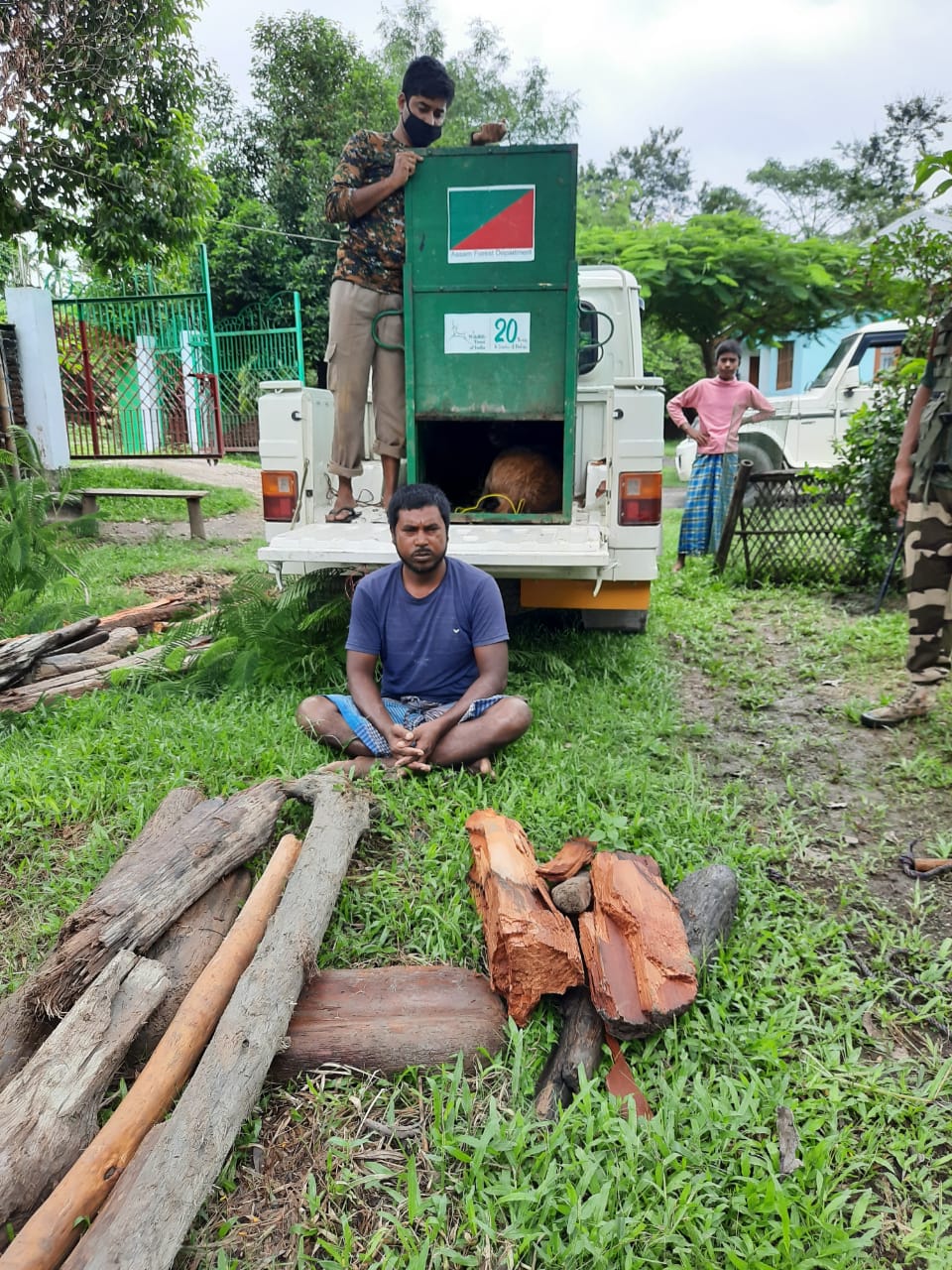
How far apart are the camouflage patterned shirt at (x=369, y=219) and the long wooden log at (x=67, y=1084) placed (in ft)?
11.7

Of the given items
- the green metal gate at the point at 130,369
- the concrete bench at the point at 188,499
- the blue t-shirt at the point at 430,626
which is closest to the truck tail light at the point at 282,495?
the blue t-shirt at the point at 430,626

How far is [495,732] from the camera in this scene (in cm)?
332

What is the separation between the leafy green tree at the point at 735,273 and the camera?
14.0 m

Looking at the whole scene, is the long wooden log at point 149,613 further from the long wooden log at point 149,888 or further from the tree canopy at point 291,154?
the tree canopy at point 291,154

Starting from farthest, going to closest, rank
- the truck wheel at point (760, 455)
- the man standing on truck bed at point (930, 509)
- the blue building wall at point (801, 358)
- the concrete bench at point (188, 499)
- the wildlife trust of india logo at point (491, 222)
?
the blue building wall at point (801, 358) < the truck wheel at point (760, 455) < the concrete bench at point (188, 499) < the wildlife trust of india logo at point (491, 222) < the man standing on truck bed at point (930, 509)

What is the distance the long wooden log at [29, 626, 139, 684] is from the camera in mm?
4242

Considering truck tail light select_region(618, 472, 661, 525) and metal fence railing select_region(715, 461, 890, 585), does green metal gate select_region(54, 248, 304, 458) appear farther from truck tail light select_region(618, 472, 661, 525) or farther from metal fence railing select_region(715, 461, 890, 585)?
truck tail light select_region(618, 472, 661, 525)

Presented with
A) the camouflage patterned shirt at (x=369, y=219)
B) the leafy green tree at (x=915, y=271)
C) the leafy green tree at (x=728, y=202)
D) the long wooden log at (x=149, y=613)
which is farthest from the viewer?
the leafy green tree at (x=728, y=202)

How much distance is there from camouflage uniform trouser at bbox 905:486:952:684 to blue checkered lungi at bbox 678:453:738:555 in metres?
3.68

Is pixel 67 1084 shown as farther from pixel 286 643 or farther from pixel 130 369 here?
pixel 130 369

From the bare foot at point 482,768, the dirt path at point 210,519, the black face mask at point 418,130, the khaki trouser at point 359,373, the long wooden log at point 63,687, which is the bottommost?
the bare foot at point 482,768

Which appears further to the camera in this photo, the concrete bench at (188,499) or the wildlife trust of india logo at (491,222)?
the concrete bench at (188,499)

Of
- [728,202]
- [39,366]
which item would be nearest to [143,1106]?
[39,366]

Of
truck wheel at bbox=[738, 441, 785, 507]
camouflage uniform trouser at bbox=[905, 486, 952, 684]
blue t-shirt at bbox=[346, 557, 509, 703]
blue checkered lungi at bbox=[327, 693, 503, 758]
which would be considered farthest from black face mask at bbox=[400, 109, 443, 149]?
truck wheel at bbox=[738, 441, 785, 507]
